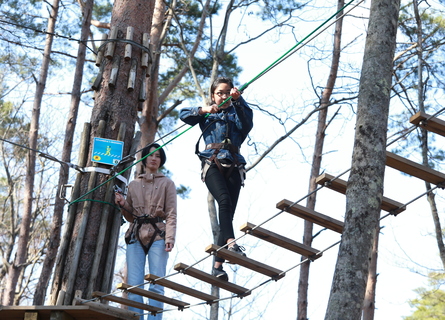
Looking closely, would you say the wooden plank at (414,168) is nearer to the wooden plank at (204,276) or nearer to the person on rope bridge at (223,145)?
the person on rope bridge at (223,145)

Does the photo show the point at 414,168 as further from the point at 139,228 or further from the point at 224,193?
the point at 139,228

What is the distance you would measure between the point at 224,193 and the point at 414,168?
1322 millimetres

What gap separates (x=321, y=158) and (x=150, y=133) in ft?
9.67

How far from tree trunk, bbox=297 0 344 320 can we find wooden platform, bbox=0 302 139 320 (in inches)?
206

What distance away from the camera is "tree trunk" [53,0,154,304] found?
4.89 metres

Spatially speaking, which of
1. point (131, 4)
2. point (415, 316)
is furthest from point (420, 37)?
point (415, 316)

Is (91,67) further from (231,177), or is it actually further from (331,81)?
(231,177)

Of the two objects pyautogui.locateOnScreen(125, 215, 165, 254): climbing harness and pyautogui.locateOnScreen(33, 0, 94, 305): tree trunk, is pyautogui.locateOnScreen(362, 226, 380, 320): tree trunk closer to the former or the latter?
pyautogui.locateOnScreen(33, 0, 94, 305): tree trunk

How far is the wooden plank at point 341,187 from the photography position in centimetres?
406

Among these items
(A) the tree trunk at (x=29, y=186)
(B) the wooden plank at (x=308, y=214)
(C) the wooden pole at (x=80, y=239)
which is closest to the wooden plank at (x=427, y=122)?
(B) the wooden plank at (x=308, y=214)

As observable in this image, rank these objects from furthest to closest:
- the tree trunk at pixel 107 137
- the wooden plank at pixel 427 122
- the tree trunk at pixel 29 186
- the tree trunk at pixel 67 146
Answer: the tree trunk at pixel 29 186
the tree trunk at pixel 67 146
the tree trunk at pixel 107 137
the wooden plank at pixel 427 122

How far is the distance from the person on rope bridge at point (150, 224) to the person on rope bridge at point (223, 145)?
0.37 meters

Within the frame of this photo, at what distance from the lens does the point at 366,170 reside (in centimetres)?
379

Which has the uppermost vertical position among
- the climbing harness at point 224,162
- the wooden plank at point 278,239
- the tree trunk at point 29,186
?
the tree trunk at point 29,186
